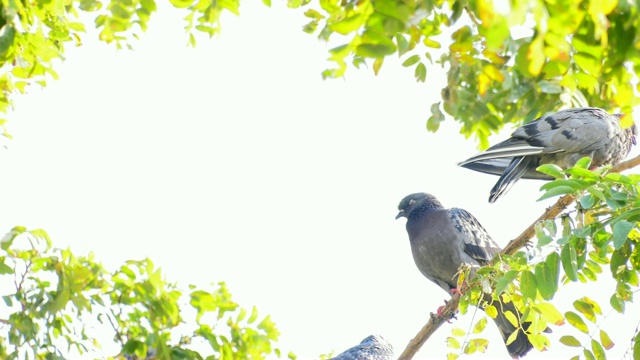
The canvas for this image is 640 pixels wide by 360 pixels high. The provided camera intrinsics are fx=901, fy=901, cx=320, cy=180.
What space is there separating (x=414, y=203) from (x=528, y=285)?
393 cm

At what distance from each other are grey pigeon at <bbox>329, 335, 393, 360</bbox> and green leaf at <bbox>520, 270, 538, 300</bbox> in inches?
134

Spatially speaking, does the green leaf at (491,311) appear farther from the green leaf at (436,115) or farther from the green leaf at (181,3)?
the green leaf at (181,3)

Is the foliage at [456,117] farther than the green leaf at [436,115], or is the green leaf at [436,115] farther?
the green leaf at [436,115]

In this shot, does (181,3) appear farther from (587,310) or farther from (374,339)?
(374,339)

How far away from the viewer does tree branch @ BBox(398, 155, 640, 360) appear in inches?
162

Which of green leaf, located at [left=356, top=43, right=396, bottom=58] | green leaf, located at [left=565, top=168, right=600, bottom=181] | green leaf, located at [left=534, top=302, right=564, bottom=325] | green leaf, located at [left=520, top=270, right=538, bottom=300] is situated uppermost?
green leaf, located at [left=356, top=43, right=396, bottom=58]

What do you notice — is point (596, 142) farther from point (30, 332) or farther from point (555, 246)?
point (30, 332)

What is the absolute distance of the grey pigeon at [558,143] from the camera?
19.3ft

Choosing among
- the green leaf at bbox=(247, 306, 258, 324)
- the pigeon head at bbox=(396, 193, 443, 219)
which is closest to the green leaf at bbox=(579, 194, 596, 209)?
the green leaf at bbox=(247, 306, 258, 324)

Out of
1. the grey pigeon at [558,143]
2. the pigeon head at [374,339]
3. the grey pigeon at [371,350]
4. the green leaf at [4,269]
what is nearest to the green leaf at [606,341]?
the grey pigeon at [558,143]

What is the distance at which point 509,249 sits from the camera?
4.19 meters

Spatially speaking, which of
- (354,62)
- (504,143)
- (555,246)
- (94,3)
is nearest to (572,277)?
(555,246)

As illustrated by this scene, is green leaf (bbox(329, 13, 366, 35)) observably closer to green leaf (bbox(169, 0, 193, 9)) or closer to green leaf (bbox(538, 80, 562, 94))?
green leaf (bbox(538, 80, 562, 94))

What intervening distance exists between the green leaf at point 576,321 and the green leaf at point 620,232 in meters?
0.70
